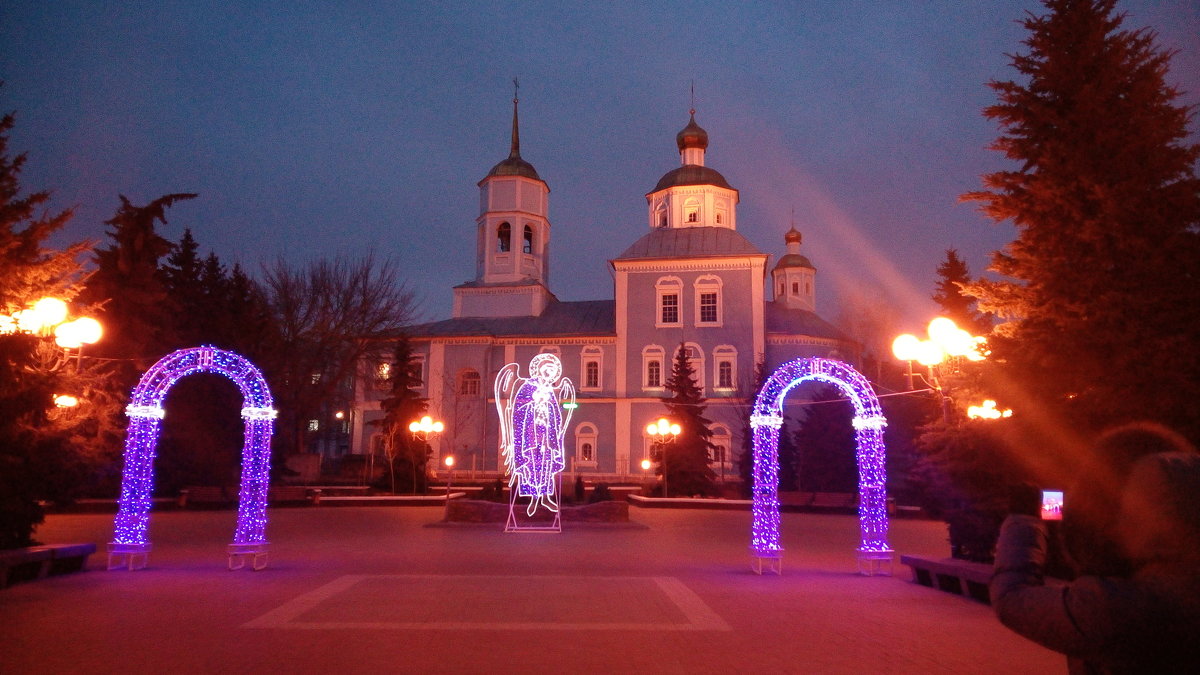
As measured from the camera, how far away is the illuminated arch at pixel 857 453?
12711 millimetres

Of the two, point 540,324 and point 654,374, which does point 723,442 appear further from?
point 540,324

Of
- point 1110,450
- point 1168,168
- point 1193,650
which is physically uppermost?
point 1168,168

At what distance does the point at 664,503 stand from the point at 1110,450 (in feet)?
91.5

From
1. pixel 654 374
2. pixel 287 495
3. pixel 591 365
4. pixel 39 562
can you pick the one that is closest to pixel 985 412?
pixel 39 562

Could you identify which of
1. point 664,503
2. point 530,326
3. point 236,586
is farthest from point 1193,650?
point 530,326

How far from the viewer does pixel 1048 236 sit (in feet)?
37.7

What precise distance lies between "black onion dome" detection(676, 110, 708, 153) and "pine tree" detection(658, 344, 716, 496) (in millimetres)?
18596

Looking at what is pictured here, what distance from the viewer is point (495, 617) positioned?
8.71 m

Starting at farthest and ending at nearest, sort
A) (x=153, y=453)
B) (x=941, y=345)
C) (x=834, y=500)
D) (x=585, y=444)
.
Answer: (x=585, y=444) < (x=834, y=500) < (x=153, y=453) < (x=941, y=345)

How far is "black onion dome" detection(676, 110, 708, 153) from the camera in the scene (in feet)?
170

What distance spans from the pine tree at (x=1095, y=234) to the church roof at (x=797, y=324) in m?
35.1

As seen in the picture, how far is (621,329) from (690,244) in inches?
247

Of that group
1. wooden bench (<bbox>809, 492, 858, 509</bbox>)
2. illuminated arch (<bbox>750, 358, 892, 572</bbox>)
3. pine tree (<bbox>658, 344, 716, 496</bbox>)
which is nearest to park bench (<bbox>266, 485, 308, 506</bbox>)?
pine tree (<bbox>658, 344, 716, 496</bbox>)

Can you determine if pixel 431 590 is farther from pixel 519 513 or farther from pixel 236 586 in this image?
pixel 519 513
